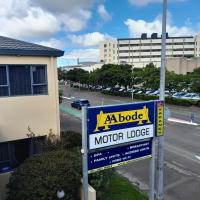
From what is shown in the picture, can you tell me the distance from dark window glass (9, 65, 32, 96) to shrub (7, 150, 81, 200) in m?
3.13

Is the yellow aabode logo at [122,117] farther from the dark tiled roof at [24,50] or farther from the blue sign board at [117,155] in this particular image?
the dark tiled roof at [24,50]

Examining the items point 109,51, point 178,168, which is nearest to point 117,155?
point 178,168

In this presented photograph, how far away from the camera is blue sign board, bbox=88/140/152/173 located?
7223 millimetres

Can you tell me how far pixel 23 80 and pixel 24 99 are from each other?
83 cm

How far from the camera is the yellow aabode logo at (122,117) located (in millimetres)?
7031

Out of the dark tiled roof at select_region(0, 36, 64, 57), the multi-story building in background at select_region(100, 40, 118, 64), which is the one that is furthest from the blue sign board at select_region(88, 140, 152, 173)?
the multi-story building in background at select_region(100, 40, 118, 64)

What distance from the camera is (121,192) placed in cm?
1116

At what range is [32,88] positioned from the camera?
11.4 m

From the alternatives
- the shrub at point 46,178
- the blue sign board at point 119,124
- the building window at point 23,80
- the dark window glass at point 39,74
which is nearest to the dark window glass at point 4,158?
the shrub at point 46,178

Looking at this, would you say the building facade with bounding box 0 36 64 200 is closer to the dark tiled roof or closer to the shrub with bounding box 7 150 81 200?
the dark tiled roof

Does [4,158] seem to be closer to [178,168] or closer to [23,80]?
[23,80]

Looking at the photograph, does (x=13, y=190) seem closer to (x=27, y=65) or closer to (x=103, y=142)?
(x=103, y=142)

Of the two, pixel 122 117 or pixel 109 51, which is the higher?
pixel 109 51

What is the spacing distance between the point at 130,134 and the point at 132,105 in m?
0.87
